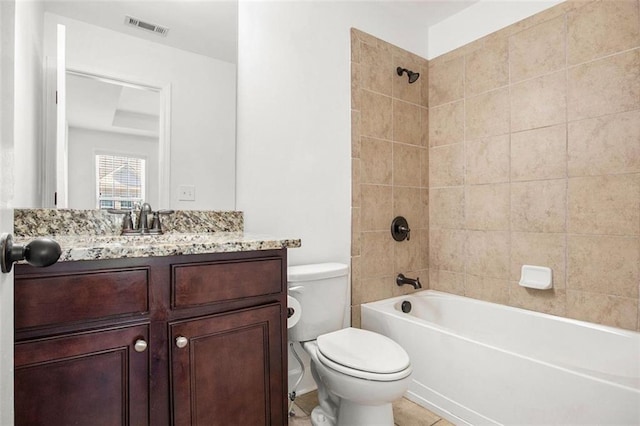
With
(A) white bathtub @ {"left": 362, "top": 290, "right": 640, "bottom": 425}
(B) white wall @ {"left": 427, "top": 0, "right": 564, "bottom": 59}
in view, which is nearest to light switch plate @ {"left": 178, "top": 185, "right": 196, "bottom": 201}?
(A) white bathtub @ {"left": 362, "top": 290, "right": 640, "bottom": 425}

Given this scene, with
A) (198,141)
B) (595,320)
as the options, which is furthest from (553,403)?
(198,141)

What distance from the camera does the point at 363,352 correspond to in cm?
155

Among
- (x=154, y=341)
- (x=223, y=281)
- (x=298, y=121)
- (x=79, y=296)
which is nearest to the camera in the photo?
(x=79, y=296)

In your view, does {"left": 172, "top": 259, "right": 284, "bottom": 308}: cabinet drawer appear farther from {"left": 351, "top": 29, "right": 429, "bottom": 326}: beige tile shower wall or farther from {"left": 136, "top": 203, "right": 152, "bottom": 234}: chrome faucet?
{"left": 351, "top": 29, "right": 429, "bottom": 326}: beige tile shower wall

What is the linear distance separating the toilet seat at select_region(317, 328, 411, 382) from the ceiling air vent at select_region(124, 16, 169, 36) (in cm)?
163

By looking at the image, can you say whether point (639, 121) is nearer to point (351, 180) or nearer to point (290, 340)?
point (351, 180)

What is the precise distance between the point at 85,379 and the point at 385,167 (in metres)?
1.98

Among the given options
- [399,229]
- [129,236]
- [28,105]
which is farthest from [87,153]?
[399,229]

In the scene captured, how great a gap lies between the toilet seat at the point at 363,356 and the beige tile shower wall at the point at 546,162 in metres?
1.11

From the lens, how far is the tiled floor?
1.78 metres

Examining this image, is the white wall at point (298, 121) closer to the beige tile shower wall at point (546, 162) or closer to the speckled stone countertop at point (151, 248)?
the speckled stone countertop at point (151, 248)

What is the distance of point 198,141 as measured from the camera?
1.75 metres

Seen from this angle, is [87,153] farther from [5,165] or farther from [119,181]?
[5,165]

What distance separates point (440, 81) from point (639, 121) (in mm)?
1251
